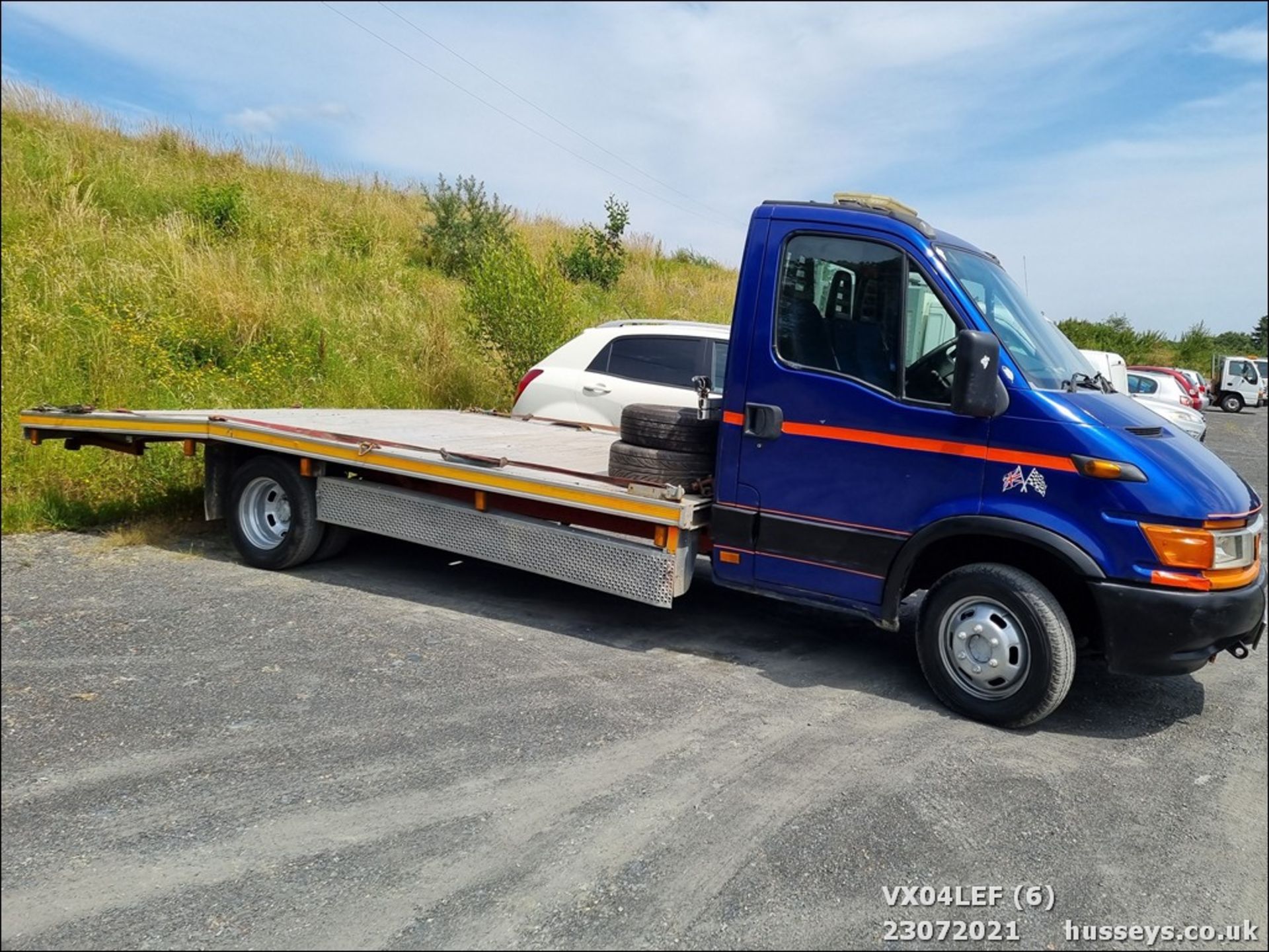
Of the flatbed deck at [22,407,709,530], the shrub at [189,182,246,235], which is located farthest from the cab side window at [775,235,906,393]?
the shrub at [189,182,246,235]

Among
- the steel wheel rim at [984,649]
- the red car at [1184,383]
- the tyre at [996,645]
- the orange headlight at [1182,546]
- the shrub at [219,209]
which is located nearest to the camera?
the orange headlight at [1182,546]

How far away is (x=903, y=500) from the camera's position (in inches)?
179

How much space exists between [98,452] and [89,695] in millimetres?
4870

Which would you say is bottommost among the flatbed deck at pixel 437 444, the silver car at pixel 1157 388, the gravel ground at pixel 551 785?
the gravel ground at pixel 551 785

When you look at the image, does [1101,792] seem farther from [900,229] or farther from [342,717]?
[342,717]

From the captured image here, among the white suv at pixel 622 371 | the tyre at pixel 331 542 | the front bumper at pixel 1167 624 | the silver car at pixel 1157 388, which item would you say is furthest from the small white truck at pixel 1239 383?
the tyre at pixel 331 542

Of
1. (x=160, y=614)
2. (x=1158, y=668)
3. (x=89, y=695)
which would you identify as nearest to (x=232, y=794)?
(x=89, y=695)

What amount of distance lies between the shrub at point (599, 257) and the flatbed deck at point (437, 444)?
37.4 feet

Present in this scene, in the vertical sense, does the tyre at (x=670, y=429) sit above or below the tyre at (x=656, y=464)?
above

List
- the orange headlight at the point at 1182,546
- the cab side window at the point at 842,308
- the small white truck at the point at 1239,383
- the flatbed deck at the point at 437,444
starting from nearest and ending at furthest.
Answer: the orange headlight at the point at 1182,546, the cab side window at the point at 842,308, the flatbed deck at the point at 437,444, the small white truck at the point at 1239,383

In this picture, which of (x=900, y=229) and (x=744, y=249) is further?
(x=744, y=249)

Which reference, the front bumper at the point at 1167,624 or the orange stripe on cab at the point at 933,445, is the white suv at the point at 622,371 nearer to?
the orange stripe on cab at the point at 933,445

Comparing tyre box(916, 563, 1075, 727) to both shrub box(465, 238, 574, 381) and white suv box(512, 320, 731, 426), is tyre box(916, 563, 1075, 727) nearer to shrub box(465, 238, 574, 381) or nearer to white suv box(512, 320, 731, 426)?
white suv box(512, 320, 731, 426)

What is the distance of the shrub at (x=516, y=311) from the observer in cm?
1191
